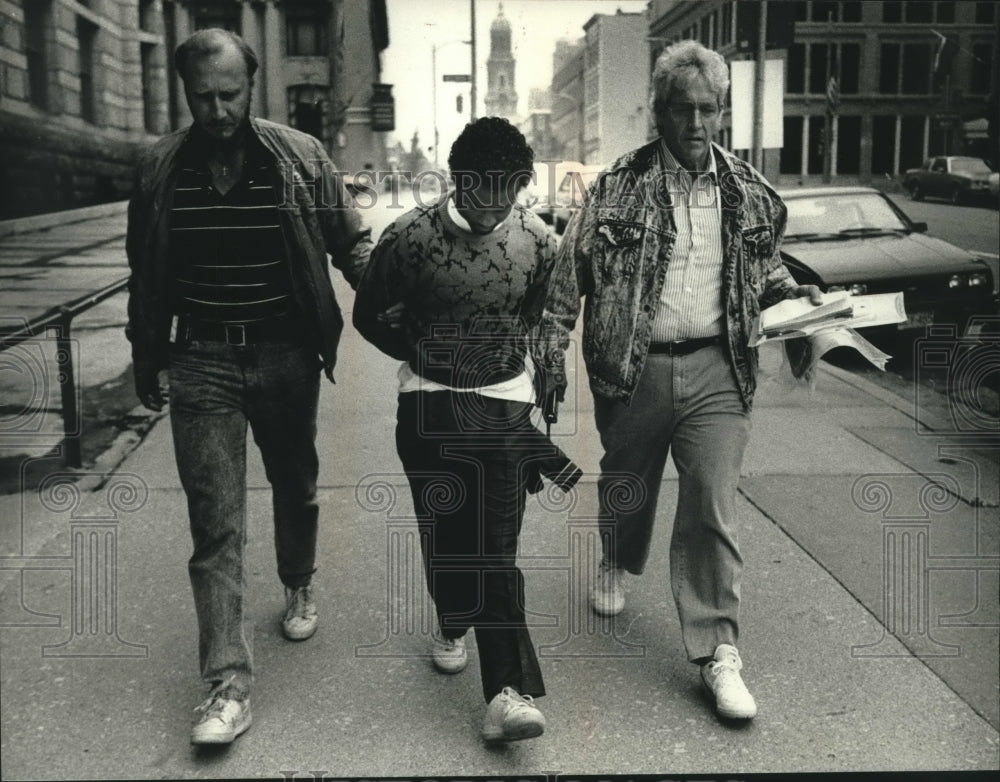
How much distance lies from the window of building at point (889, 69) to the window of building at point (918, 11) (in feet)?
0.62

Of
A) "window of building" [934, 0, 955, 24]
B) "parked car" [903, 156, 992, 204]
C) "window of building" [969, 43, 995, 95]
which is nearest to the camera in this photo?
"window of building" [934, 0, 955, 24]

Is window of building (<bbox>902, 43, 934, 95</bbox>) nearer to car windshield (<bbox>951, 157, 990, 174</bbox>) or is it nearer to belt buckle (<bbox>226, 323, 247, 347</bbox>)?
car windshield (<bbox>951, 157, 990, 174</bbox>)

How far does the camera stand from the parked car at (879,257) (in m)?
5.68

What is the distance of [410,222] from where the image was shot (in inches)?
128

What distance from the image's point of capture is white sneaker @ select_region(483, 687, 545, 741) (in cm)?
303

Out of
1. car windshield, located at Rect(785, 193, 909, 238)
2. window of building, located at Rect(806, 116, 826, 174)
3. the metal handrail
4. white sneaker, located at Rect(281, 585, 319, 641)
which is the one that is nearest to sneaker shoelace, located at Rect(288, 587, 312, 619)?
white sneaker, located at Rect(281, 585, 319, 641)

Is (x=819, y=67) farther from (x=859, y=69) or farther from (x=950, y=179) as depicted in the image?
(x=950, y=179)

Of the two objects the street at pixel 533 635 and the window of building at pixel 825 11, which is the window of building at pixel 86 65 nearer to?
Answer: the street at pixel 533 635

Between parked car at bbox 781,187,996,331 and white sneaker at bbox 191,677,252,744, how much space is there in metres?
3.20

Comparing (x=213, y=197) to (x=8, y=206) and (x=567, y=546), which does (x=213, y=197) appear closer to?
(x=8, y=206)

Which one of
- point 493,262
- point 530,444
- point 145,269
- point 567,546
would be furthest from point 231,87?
point 567,546

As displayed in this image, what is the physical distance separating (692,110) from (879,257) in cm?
327

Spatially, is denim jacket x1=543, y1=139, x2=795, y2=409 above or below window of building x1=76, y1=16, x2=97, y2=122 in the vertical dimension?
below

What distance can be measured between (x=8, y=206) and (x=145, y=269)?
808 mm
